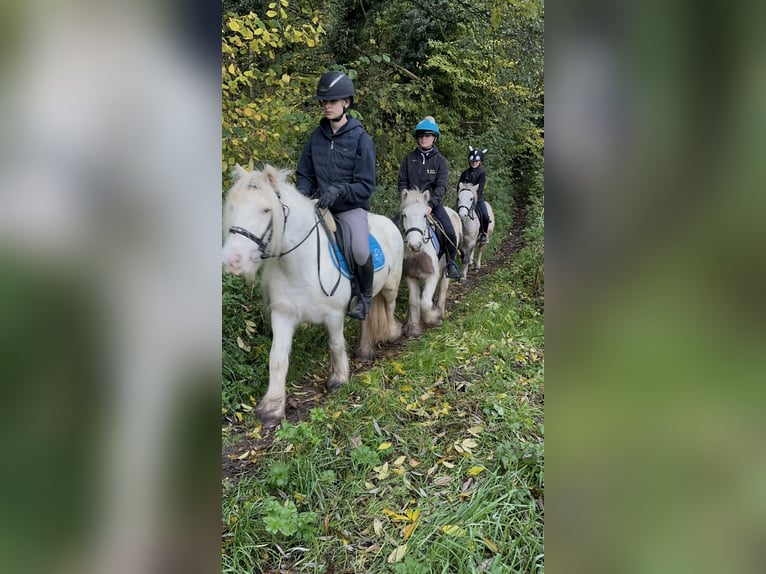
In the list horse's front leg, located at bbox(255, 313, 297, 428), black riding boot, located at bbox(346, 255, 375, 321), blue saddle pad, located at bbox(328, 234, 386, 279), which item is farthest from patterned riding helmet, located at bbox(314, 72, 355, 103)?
horse's front leg, located at bbox(255, 313, 297, 428)

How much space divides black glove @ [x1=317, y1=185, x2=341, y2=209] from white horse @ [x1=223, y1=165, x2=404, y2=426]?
0.12 meters

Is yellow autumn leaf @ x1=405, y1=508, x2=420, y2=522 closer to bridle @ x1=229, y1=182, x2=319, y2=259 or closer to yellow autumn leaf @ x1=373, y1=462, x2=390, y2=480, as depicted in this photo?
yellow autumn leaf @ x1=373, y1=462, x2=390, y2=480

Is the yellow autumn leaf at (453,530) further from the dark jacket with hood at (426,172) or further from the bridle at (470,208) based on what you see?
the bridle at (470,208)

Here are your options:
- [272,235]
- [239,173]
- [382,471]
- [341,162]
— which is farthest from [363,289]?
[382,471]

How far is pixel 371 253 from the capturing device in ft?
13.8

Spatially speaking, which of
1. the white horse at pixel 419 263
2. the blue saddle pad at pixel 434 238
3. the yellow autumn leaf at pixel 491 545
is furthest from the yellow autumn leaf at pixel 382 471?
the blue saddle pad at pixel 434 238

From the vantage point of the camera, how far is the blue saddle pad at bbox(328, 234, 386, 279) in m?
3.82

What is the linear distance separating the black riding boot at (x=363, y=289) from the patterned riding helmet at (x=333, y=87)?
1.32m

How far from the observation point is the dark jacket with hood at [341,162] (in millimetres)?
3709
